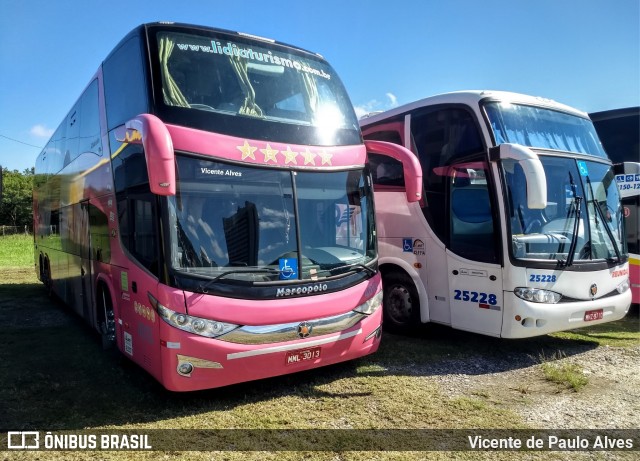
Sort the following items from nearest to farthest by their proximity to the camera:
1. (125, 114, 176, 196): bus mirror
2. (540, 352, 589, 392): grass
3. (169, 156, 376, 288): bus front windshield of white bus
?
(125, 114, 176, 196): bus mirror
(169, 156, 376, 288): bus front windshield of white bus
(540, 352, 589, 392): grass

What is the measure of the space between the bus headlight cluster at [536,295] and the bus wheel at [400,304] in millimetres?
1704

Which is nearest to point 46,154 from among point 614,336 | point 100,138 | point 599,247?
point 100,138

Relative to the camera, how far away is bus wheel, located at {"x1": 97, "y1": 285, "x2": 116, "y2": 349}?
636 centimetres

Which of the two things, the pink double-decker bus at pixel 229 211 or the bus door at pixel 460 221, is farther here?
the bus door at pixel 460 221

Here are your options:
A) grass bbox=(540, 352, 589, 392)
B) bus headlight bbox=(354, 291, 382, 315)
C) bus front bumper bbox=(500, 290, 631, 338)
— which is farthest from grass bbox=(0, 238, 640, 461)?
bus headlight bbox=(354, 291, 382, 315)

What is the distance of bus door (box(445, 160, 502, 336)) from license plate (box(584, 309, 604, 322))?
3.94 feet

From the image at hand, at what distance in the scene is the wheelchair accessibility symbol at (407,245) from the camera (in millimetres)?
7519

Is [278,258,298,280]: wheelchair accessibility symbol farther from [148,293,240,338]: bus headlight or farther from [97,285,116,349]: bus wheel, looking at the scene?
[97,285,116,349]: bus wheel

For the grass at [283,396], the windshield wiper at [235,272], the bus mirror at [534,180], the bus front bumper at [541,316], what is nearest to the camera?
the grass at [283,396]

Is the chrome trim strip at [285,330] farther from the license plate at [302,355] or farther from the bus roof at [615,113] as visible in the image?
the bus roof at [615,113]

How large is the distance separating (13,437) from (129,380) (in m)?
1.53

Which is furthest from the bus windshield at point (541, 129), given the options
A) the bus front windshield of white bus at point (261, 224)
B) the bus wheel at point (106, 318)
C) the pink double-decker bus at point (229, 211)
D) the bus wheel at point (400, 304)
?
the bus wheel at point (106, 318)

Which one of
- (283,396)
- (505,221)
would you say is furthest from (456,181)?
(283,396)

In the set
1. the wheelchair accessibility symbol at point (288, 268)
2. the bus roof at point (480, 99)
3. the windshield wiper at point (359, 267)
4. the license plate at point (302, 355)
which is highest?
the bus roof at point (480, 99)
